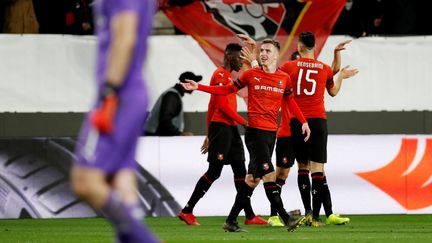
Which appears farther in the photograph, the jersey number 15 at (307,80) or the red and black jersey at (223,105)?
the red and black jersey at (223,105)

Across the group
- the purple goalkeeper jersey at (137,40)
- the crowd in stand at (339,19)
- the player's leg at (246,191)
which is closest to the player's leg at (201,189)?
the player's leg at (246,191)

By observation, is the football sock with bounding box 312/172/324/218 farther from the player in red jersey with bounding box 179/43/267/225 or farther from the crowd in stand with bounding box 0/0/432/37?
the crowd in stand with bounding box 0/0/432/37

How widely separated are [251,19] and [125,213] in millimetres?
12365

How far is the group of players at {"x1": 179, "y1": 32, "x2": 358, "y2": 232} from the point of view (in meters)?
12.9

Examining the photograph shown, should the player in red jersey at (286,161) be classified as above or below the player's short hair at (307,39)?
below

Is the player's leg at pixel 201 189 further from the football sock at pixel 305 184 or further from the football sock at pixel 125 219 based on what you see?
the football sock at pixel 125 219

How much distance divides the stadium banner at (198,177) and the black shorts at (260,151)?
369 centimetres

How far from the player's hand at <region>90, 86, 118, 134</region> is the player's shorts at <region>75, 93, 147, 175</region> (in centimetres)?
6

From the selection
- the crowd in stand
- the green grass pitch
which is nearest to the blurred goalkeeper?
the green grass pitch

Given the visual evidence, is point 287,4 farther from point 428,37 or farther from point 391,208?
point 391,208

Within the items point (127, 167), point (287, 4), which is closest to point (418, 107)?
point (287, 4)

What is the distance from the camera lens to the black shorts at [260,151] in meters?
12.8

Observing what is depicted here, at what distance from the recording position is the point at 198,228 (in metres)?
13.8

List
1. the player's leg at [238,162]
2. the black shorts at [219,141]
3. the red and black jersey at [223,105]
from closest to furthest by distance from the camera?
the red and black jersey at [223,105], the black shorts at [219,141], the player's leg at [238,162]
